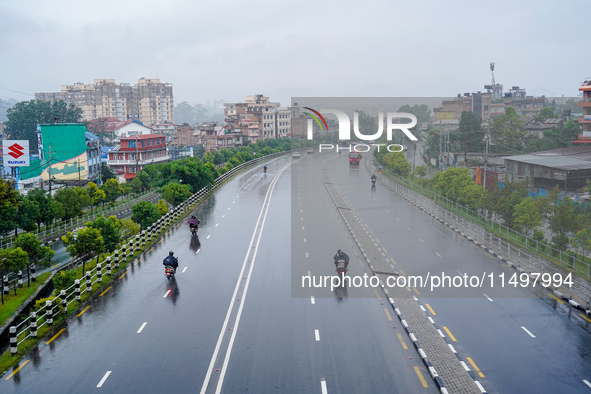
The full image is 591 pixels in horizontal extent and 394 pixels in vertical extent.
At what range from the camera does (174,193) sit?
51.5m

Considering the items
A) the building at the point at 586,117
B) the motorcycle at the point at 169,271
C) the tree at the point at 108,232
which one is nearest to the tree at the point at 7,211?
the tree at the point at 108,232

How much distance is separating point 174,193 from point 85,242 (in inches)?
853

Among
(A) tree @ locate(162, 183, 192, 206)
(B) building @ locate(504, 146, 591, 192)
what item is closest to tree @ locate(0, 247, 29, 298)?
(A) tree @ locate(162, 183, 192, 206)

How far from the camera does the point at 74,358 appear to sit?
19250 millimetres

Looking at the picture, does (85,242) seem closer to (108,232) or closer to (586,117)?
(108,232)

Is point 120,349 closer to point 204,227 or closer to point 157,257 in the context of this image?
point 157,257

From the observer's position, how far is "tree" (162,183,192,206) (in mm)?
51450

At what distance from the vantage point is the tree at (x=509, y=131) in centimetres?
9144

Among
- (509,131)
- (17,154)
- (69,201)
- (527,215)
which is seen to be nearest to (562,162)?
(527,215)

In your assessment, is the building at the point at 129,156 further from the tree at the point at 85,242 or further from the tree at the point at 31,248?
the tree at the point at 85,242

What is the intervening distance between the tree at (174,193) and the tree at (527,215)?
28432 mm

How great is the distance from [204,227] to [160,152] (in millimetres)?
63561

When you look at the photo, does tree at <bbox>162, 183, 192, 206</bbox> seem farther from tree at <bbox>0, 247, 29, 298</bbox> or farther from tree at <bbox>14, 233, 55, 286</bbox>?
tree at <bbox>0, 247, 29, 298</bbox>

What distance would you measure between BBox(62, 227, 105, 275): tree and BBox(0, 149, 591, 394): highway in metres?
2.17
